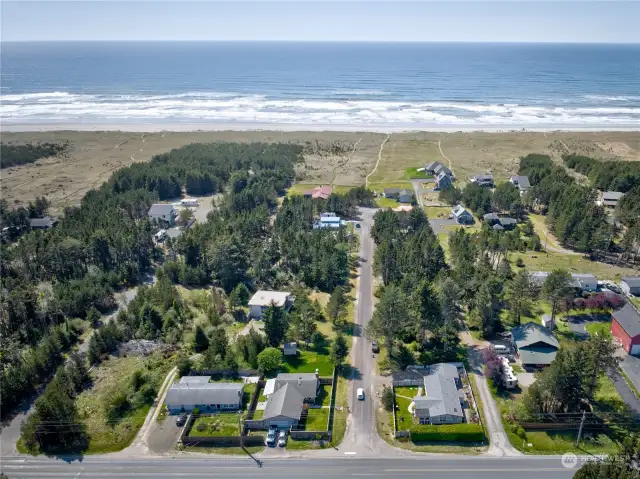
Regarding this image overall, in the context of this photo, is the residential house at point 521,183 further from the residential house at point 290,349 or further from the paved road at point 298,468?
the paved road at point 298,468

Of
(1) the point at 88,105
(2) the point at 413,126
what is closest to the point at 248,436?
(2) the point at 413,126

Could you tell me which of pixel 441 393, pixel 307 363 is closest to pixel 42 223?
pixel 307 363

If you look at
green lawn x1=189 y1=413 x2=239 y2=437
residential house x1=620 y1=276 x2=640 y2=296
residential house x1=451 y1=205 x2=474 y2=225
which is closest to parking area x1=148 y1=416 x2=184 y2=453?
green lawn x1=189 y1=413 x2=239 y2=437

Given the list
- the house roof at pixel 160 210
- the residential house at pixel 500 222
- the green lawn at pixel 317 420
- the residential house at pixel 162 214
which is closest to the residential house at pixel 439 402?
the green lawn at pixel 317 420

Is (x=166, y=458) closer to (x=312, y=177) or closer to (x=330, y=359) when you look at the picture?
(x=330, y=359)

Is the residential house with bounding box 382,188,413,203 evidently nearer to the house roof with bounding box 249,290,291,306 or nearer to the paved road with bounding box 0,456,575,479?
the house roof with bounding box 249,290,291,306

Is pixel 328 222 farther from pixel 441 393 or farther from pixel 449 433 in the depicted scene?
pixel 449 433
